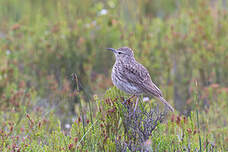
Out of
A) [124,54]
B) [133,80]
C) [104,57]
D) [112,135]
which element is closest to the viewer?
[112,135]

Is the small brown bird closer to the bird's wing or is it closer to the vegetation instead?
the bird's wing

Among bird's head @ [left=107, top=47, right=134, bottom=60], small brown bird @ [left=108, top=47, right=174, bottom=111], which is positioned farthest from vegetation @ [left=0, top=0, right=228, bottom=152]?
small brown bird @ [left=108, top=47, right=174, bottom=111]

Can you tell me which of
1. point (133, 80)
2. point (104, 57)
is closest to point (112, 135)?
point (133, 80)

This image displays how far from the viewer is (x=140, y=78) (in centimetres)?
506

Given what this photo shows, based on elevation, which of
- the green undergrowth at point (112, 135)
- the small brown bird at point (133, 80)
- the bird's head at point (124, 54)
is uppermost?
the bird's head at point (124, 54)

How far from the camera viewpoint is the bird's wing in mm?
4965

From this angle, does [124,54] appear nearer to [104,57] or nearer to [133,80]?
[133,80]

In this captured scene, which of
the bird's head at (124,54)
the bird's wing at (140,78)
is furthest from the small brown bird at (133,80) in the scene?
the bird's head at (124,54)

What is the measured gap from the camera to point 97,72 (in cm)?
806

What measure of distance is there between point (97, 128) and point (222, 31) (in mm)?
4943

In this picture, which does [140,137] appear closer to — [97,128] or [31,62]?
[97,128]

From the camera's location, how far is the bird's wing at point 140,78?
4965 mm

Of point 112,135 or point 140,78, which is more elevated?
point 140,78

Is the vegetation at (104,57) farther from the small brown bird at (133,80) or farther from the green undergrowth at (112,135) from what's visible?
the green undergrowth at (112,135)
